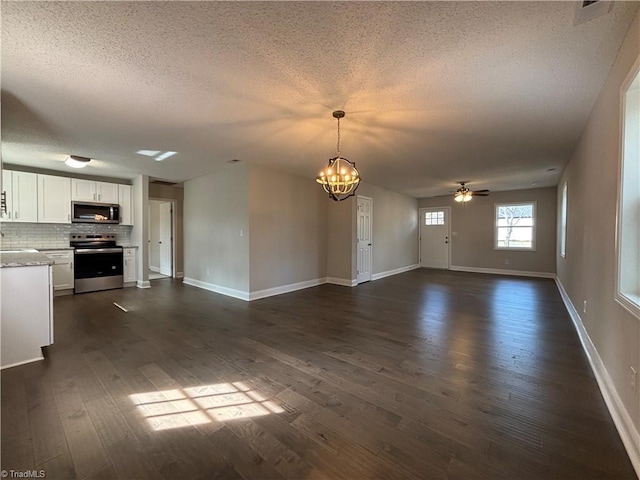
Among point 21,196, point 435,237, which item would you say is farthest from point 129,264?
point 435,237

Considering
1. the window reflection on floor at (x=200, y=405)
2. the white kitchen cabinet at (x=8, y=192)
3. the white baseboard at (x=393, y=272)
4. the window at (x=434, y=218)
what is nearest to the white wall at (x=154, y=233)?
the white kitchen cabinet at (x=8, y=192)

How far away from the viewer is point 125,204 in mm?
6172

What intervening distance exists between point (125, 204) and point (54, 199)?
114cm

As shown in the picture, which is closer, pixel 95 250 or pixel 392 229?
pixel 95 250

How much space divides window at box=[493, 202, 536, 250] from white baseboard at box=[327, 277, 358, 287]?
493 cm

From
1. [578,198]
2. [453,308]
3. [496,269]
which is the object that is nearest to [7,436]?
[453,308]

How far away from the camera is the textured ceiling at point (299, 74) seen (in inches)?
63.2

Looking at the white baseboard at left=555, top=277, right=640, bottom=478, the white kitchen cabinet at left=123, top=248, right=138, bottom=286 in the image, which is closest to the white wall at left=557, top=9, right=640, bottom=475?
the white baseboard at left=555, top=277, right=640, bottom=478

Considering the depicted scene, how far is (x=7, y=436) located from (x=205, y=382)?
1100mm

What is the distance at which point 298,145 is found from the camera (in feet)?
12.9

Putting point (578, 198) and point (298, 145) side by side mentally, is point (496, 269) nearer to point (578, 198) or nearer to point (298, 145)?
point (578, 198)

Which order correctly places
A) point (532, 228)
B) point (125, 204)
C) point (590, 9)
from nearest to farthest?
1. point (590, 9)
2. point (125, 204)
3. point (532, 228)

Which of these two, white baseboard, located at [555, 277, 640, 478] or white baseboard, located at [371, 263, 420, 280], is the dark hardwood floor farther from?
white baseboard, located at [371, 263, 420, 280]

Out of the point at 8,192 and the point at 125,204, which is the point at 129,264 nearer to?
the point at 125,204
